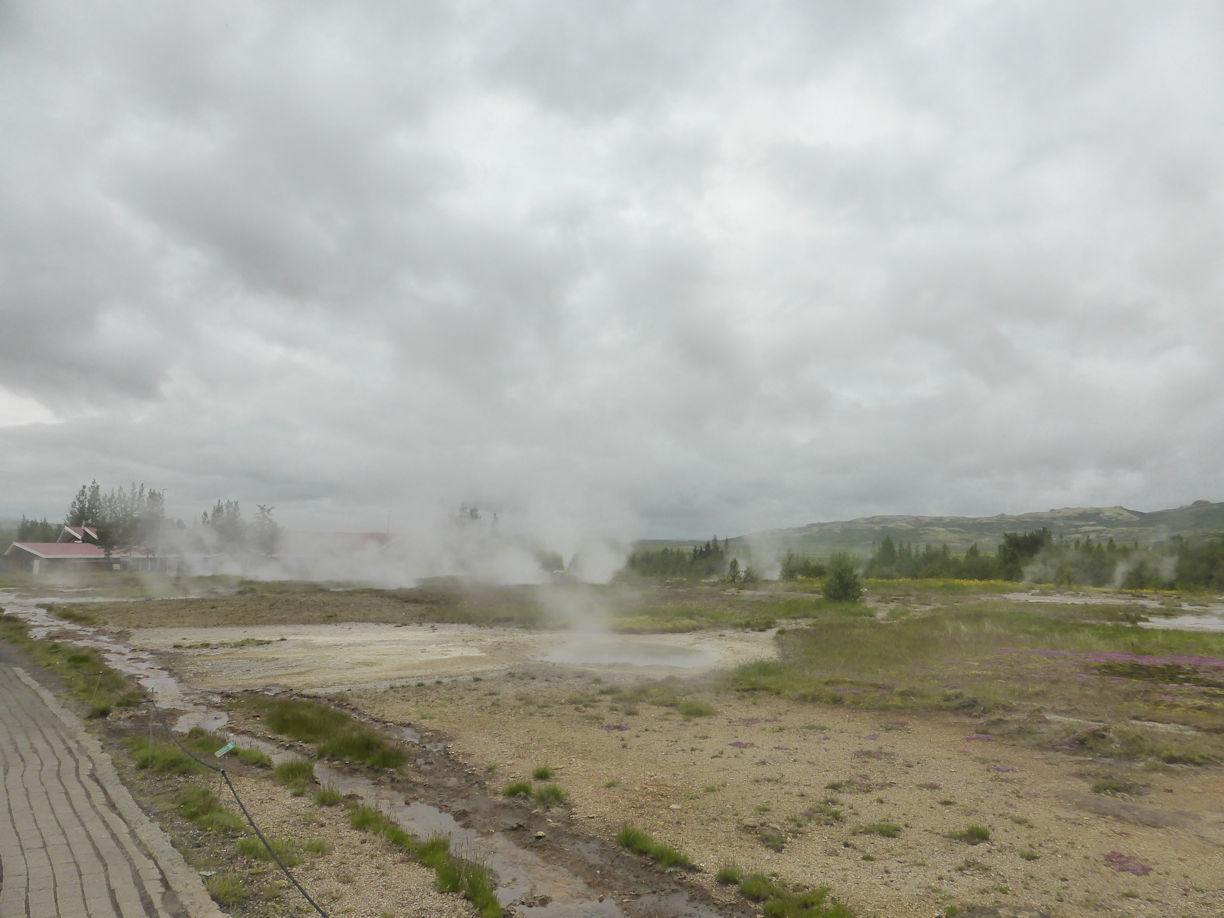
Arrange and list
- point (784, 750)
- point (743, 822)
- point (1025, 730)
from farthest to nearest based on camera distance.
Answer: point (1025, 730), point (784, 750), point (743, 822)

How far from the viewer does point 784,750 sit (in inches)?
656

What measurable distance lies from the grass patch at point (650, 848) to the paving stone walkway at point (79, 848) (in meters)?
6.29

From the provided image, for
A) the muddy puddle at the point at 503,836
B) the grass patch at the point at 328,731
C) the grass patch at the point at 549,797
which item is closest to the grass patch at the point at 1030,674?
the grass patch at the point at 549,797

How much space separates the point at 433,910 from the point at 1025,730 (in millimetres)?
16815

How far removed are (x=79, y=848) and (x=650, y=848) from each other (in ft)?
29.0

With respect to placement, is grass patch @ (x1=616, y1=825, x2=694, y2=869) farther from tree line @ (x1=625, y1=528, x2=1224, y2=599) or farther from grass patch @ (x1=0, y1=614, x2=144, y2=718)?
tree line @ (x1=625, y1=528, x2=1224, y2=599)

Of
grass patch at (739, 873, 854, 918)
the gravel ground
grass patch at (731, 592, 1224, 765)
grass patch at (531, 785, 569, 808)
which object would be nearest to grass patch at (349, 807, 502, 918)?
grass patch at (531, 785, 569, 808)

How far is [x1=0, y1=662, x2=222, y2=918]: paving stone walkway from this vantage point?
8117mm

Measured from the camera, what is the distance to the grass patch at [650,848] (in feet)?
34.6

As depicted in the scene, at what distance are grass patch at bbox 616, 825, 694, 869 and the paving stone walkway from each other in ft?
20.6

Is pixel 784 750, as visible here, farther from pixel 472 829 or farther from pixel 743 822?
pixel 472 829

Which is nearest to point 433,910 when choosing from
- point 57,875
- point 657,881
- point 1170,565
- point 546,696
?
point 657,881

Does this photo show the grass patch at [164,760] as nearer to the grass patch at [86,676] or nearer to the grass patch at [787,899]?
the grass patch at [86,676]

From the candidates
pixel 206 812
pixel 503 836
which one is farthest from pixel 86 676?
pixel 503 836
